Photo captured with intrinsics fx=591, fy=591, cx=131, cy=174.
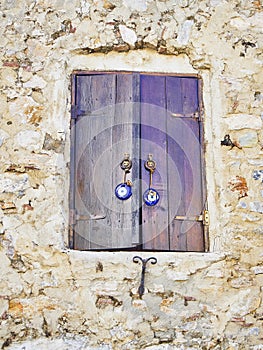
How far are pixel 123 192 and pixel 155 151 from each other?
1.31 feet

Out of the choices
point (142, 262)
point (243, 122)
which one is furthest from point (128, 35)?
point (142, 262)

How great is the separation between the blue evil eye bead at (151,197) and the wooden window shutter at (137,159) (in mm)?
36

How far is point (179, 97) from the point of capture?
175 inches

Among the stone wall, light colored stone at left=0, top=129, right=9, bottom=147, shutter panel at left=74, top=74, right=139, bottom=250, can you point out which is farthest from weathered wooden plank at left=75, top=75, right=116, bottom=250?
light colored stone at left=0, top=129, right=9, bottom=147

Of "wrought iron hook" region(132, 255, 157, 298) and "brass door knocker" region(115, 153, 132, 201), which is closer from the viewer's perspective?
"wrought iron hook" region(132, 255, 157, 298)

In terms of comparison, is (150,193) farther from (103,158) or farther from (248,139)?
(248,139)

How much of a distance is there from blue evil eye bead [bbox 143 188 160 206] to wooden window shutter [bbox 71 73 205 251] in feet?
0.12

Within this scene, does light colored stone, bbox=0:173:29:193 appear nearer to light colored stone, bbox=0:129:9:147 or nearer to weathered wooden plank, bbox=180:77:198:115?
light colored stone, bbox=0:129:9:147

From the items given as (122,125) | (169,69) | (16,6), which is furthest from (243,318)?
(16,6)

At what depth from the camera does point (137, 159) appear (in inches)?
167

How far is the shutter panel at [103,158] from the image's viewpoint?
4.09 metres

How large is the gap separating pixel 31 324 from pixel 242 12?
9.35 ft

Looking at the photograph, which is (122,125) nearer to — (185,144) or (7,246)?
(185,144)

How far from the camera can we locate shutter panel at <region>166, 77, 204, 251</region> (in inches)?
163
